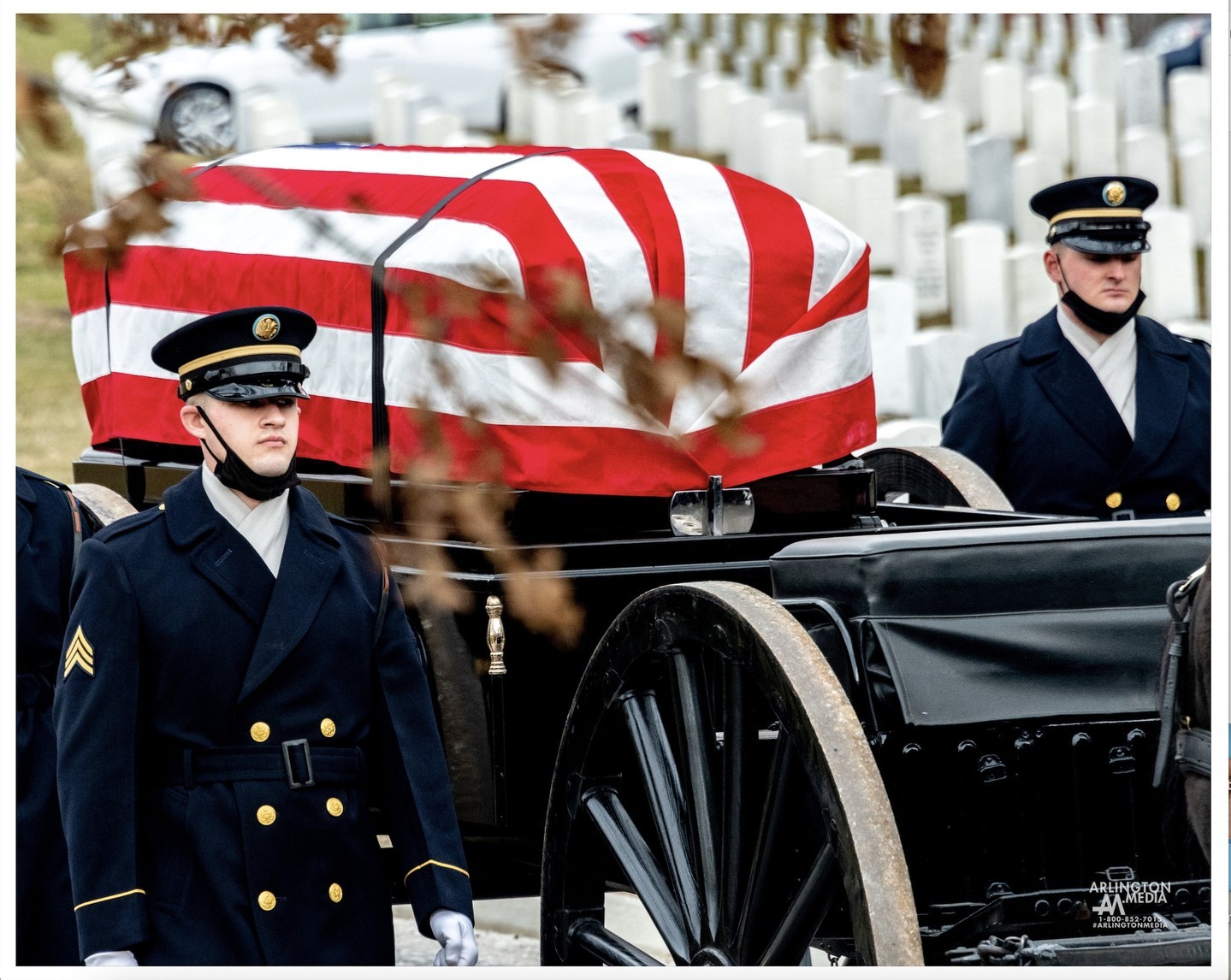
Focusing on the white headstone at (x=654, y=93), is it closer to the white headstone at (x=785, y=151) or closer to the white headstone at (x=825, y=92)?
the white headstone at (x=785, y=151)

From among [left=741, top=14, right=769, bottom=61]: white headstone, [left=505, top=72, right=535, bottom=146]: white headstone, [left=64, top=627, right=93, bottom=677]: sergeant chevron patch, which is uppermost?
[left=741, top=14, right=769, bottom=61]: white headstone

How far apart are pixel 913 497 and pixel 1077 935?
7.36 ft

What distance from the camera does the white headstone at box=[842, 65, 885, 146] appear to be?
11906mm

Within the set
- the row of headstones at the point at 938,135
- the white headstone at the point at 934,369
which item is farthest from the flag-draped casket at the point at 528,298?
the row of headstones at the point at 938,135

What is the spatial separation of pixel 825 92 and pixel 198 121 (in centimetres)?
934

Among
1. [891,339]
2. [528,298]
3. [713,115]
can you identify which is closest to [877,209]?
[713,115]

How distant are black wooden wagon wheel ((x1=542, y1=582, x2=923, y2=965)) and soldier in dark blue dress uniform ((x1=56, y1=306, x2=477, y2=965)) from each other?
0.36m

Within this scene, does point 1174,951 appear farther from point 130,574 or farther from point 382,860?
point 130,574

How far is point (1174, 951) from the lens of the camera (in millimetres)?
3146

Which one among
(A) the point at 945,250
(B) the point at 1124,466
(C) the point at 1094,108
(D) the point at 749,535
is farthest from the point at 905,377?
(D) the point at 749,535

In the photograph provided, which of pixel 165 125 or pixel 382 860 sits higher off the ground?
pixel 165 125

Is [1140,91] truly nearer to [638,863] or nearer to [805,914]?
[638,863]

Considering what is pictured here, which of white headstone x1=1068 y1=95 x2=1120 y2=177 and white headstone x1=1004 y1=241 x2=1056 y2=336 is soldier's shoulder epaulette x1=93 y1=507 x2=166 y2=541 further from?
white headstone x1=1068 y1=95 x2=1120 y2=177

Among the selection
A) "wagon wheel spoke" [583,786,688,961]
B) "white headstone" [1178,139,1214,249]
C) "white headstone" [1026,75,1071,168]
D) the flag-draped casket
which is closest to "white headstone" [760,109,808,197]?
"white headstone" [1026,75,1071,168]
